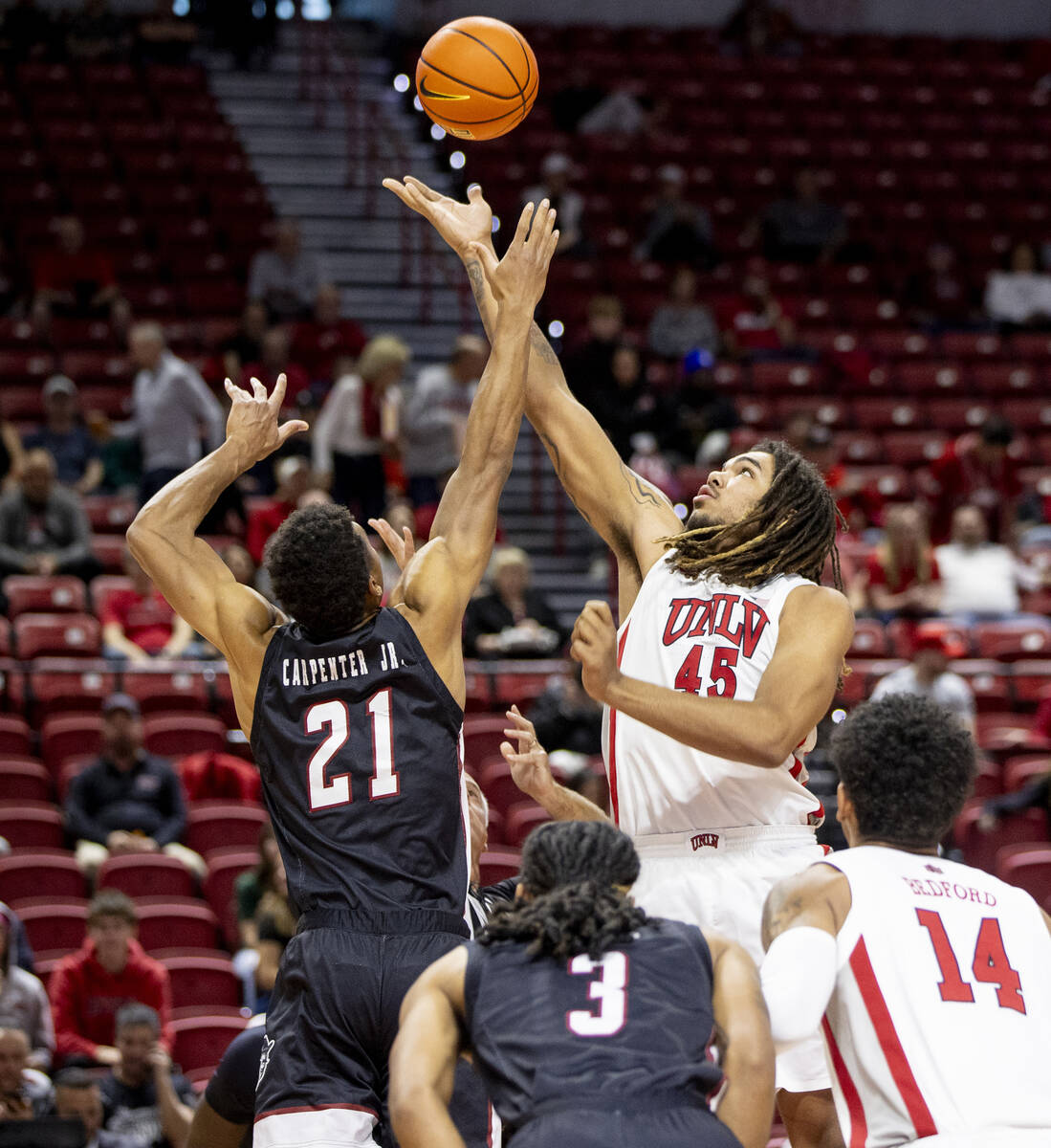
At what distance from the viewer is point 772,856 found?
13.5ft

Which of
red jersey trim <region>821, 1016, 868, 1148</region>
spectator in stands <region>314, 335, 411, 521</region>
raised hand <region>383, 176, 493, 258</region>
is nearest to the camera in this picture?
red jersey trim <region>821, 1016, 868, 1148</region>

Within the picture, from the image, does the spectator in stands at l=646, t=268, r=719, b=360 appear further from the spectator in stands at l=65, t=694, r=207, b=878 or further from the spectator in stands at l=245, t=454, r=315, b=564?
the spectator in stands at l=65, t=694, r=207, b=878

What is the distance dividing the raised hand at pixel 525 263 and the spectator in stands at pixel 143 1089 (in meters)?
3.81

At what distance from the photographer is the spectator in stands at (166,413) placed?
36.9 ft

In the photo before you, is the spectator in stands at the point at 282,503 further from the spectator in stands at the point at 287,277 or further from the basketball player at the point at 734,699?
the basketball player at the point at 734,699

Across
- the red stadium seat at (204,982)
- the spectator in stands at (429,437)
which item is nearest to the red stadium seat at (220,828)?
the red stadium seat at (204,982)

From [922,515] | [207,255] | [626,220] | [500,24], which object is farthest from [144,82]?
[500,24]

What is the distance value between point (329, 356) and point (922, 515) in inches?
184

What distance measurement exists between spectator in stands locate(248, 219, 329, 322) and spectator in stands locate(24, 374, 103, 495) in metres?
2.25

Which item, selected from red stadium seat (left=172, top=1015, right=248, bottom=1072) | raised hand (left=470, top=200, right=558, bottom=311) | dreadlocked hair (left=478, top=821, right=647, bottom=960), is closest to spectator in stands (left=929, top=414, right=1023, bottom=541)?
red stadium seat (left=172, top=1015, right=248, bottom=1072)

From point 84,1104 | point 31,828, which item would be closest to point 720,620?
point 84,1104

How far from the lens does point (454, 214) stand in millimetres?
4879

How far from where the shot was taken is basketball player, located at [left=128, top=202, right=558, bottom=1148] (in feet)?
12.7

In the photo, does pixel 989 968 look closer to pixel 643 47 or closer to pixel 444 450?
pixel 444 450
